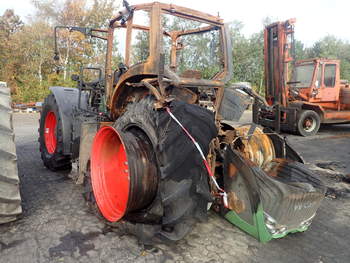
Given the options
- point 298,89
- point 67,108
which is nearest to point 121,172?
point 67,108

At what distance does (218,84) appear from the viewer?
2.87 metres

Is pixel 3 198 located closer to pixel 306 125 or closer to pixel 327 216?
pixel 327 216

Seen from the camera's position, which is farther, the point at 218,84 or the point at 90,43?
the point at 90,43

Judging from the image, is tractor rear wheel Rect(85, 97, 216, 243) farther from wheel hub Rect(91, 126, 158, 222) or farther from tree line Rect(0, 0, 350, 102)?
tree line Rect(0, 0, 350, 102)

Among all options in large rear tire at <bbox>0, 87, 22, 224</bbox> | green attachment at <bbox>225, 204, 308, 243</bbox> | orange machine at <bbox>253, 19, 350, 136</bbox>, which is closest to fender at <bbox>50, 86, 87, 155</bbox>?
large rear tire at <bbox>0, 87, 22, 224</bbox>

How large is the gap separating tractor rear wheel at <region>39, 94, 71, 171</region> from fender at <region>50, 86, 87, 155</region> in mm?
77

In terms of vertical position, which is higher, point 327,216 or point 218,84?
point 218,84

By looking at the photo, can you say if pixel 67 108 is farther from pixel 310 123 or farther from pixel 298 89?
pixel 298 89

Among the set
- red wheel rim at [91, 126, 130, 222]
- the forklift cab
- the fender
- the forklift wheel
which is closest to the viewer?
red wheel rim at [91, 126, 130, 222]

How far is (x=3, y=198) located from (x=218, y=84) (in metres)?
2.24

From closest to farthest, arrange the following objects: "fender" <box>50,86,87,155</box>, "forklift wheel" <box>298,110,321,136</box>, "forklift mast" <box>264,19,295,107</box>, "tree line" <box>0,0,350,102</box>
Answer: "fender" <box>50,86,87,155</box> → "forklift mast" <box>264,19,295,107</box> → "forklift wheel" <box>298,110,321,136</box> → "tree line" <box>0,0,350,102</box>

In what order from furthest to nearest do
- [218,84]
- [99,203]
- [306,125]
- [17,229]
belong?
[306,125], [218,84], [99,203], [17,229]

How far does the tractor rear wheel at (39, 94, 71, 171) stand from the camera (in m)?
3.96

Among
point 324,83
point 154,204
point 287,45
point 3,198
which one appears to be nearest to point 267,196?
point 154,204
